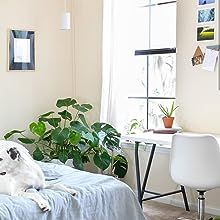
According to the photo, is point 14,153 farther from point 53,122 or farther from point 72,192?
point 53,122

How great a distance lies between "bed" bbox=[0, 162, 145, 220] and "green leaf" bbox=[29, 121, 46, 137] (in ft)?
4.56

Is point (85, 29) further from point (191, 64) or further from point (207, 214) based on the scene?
point (207, 214)

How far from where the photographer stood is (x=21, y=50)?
4.78m

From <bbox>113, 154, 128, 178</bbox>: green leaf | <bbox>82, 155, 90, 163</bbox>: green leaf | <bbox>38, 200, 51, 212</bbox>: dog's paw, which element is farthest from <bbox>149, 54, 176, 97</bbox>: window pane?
<bbox>38, 200, 51, 212</bbox>: dog's paw

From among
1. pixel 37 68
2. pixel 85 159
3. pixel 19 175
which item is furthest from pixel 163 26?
pixel 19 175

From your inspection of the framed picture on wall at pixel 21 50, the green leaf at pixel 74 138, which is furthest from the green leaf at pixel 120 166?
the framed picture on wall at pixel 21 50

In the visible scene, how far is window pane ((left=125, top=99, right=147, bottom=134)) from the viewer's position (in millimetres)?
4766

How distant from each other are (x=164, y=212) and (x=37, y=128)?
155cm

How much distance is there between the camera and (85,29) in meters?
5.19

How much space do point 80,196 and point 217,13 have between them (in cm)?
220

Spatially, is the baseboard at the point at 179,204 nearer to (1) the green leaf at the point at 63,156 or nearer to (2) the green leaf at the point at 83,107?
(1) the green leaf at the point at 63,156

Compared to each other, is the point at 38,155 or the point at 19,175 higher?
the point at 19,175

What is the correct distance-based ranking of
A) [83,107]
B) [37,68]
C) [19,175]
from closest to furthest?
[19,175], [83,107], [37,68]

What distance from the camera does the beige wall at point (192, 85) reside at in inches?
162
